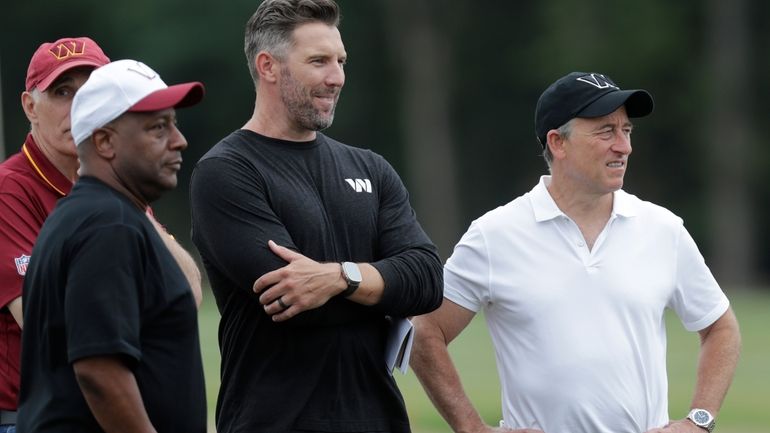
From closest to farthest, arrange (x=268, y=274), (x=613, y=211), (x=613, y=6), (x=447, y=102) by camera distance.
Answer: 1. (x=268, y=274)
2. (x=613, y=211)
3. (x=613, y=6)
4. (x=447, y=102)

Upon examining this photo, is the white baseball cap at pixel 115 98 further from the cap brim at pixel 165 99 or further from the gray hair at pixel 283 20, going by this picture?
the gray hair at pixel 283 20

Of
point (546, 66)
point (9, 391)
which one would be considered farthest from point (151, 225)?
point (546, 66)

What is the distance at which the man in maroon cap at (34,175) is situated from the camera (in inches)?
191

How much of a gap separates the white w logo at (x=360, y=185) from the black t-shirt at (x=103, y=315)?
3.88ft

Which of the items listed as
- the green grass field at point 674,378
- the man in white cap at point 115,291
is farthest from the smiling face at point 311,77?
the green grass field at point 674,378

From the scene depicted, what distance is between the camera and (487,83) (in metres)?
43.8

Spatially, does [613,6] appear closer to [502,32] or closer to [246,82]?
[502,32]

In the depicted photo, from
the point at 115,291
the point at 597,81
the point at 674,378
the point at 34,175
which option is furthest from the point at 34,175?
the point at 674,378

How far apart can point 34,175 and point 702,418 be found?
2573 millimetres

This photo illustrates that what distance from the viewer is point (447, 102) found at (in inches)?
1681

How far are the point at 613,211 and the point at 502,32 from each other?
39.4m

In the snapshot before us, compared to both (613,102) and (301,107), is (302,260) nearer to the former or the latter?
(301,107)

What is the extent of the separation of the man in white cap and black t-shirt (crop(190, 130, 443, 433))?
27.4 inches

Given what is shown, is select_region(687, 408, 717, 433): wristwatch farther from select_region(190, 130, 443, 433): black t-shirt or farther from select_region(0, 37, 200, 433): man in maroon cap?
select_region(0, 37, 200, 433): man in maroon cap
